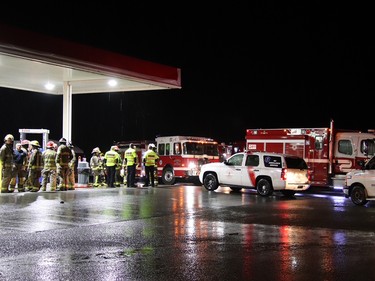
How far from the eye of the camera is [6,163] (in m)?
18.0

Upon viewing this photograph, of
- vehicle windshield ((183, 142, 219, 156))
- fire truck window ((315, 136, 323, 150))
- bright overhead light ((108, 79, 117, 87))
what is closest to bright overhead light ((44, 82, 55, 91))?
bright overhead light ((108, 79, 117, 87))

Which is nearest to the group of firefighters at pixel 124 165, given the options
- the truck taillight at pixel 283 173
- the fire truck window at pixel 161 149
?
the fire truck window at pixel 161 149

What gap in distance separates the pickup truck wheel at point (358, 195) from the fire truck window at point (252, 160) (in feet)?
13.5

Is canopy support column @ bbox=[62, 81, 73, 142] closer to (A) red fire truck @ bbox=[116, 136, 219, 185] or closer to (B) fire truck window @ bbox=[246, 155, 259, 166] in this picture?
(A) red fire truck @ bbox=[116, 136, 219, 185]

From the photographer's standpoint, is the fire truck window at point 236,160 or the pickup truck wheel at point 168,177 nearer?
the fire truck window at point 236,160

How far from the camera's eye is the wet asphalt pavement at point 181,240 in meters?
7.14

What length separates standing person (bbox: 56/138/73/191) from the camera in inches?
754

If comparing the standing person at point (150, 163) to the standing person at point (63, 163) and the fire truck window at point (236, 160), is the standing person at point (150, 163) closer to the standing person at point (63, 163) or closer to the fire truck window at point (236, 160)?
the fire truck window at point (236, 160)

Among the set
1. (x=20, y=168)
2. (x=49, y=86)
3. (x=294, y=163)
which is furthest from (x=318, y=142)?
(x=49, y=86)

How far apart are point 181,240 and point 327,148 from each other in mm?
13960

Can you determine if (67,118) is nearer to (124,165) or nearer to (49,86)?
(124,165)

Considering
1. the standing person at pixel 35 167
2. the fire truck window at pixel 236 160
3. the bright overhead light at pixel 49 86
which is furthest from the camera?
the bright overhead light at pixel 49 86

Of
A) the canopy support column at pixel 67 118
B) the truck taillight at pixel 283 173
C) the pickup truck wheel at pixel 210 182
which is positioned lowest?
the pickup truck wheel at pixel 210 182

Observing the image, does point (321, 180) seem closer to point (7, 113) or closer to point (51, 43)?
point (51, 43)
